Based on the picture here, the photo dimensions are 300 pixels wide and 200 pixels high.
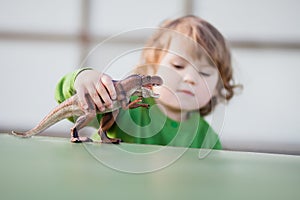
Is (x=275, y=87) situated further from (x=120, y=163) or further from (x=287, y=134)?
(x=120, y=163)

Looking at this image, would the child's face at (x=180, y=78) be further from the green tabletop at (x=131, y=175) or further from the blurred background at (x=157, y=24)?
the blurred background at (x=157, y=24)

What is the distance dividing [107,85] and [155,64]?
0.30 feet

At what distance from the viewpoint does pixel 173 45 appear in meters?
0.67

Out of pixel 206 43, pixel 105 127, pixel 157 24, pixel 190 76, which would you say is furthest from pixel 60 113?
pixel 157 24

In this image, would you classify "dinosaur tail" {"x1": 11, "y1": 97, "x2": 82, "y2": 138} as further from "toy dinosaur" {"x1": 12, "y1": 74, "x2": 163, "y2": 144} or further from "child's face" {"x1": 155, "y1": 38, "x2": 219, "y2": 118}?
"child's face" {"x1": 155, "y1": 38, "x2": 219, "y2": 118}

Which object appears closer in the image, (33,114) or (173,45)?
(173,45)

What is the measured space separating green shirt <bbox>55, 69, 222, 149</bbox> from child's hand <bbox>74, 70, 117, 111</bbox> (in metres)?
0.04

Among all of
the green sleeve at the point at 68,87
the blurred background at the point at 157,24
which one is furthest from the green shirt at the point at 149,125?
the blurred background at the point at 157,24

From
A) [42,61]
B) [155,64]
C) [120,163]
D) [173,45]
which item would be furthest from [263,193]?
[42,61]

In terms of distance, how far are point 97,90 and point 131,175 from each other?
129 mm

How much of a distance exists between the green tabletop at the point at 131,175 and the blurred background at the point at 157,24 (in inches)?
45.7

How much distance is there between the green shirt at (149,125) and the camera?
52 centimetres

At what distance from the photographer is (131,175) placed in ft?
1.14

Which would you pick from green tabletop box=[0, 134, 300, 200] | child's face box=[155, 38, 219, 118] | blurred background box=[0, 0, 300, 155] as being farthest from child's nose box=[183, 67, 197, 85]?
blurred background box=[0, 0, 300, 155]
